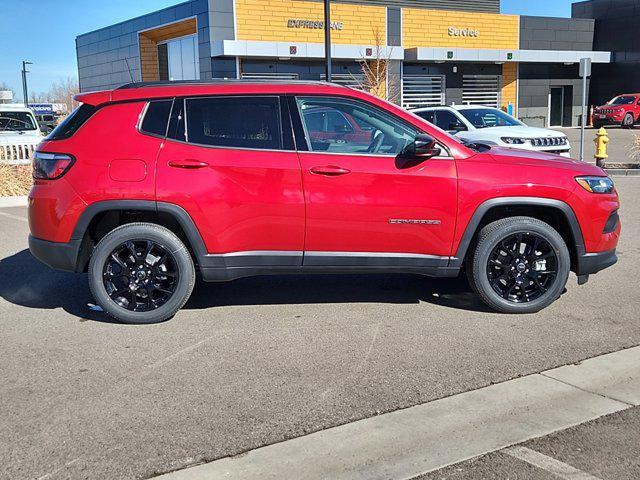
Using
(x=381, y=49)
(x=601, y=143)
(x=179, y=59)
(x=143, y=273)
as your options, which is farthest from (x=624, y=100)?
(x=143, y=273)

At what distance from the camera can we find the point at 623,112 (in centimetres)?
3372

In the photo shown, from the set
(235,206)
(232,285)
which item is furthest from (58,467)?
(232,285)

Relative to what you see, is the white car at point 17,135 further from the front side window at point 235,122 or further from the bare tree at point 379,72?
the bare tree at point 379,72

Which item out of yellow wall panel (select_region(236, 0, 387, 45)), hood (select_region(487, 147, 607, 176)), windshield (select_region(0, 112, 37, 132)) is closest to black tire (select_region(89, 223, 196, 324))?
hood (select_region(487, 147, 607, 176))

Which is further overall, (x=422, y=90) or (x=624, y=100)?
(x=624, y=100)

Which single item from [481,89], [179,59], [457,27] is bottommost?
[481,89]

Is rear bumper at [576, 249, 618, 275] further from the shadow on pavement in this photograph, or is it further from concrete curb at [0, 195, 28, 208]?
concrete curb at [0, 195, 28, 208]

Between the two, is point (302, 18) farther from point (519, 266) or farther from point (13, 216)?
point (519, 266)

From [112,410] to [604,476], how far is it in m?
2.60

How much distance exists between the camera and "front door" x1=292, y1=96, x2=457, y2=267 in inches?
200

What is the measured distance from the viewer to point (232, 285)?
6477 millimetres

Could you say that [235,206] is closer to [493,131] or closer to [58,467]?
[58,467]

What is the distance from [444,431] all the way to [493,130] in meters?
10.6

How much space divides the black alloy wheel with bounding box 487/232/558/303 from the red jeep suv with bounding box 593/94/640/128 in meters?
32.1
